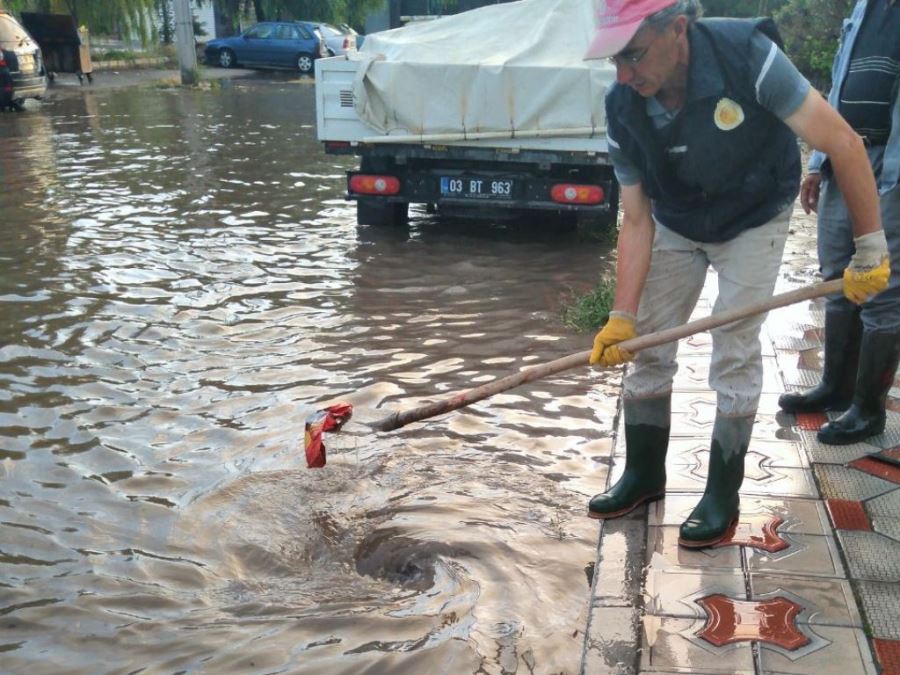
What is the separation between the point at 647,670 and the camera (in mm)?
2879

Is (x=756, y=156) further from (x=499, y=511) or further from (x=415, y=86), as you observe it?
(x=415, y=86)

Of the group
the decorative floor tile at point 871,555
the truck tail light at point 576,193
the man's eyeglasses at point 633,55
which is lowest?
the decorative floor tile at point 871,555

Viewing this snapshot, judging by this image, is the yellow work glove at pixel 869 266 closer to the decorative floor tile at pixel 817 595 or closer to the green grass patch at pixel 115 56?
the decorative floor tile at pixel 817 595

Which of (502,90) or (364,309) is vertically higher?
(502,90)

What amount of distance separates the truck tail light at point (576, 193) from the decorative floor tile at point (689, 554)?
499 centimetres

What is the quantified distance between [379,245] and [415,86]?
1390 mm

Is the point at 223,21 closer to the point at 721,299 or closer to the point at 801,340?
the point at 801,340

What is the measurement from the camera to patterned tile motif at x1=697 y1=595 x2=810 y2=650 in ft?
9.75

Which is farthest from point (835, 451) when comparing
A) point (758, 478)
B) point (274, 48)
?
point (274, 48)

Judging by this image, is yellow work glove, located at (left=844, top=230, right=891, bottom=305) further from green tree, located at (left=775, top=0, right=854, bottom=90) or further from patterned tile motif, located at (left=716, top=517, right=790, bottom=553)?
green tree, located at (left=775, top=0, right=854, bottom=90)

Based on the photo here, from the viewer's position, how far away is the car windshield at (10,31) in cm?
1792

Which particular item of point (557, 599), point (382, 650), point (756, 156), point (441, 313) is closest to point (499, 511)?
point (557, 599)

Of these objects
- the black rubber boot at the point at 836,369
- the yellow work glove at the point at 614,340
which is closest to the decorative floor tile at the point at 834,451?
the black rubber boot at the point at 836,369

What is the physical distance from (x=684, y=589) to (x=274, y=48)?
2991cm
